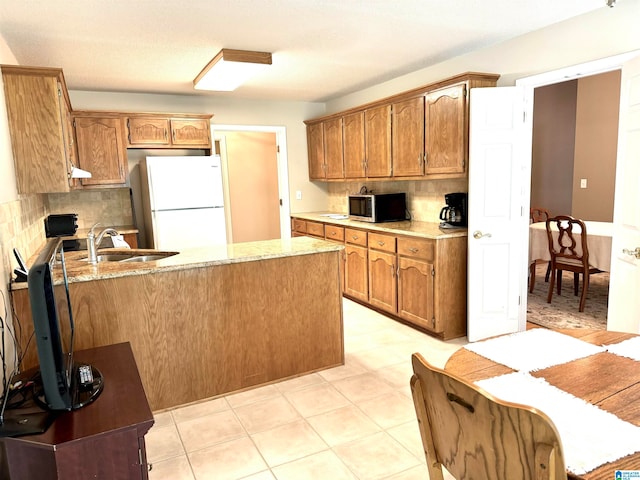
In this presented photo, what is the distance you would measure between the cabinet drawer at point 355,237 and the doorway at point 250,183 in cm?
207

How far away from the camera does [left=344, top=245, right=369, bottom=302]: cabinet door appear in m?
4.39

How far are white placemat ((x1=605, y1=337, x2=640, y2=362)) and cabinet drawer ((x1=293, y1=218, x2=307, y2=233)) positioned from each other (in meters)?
4.08

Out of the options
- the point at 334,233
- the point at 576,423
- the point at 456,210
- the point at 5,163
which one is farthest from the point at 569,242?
the point at 5,163

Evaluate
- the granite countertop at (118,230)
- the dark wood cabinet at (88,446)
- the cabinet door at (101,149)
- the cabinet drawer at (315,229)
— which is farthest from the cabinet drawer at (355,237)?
the dark wood cabinet at (88,446)

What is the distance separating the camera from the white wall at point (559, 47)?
2617 mm

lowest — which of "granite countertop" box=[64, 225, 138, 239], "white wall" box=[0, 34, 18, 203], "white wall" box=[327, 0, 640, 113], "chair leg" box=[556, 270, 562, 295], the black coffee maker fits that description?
"chair leg" box=[556, 270, 562, 295]

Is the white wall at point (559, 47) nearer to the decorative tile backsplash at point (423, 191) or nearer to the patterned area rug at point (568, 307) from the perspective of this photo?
the decorative tile backsplash at point (423, 191)

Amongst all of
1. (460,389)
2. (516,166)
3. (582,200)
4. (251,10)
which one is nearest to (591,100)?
(582,200)

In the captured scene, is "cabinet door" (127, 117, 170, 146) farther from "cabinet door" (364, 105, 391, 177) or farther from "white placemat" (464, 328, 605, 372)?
"white placemat" (464, 328, 605, 372)

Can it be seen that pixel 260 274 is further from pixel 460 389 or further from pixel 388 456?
pixel 460 389

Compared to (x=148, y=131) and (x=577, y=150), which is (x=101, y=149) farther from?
(x=577, y=150)

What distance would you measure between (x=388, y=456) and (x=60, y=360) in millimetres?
1527

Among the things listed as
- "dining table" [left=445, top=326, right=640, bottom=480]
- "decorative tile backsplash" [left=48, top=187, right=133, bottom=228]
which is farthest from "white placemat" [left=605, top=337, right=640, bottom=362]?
"decorative tile backsplash" [left=48, top=187, right=133, bottom=228]

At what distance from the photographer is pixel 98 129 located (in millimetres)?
4473
